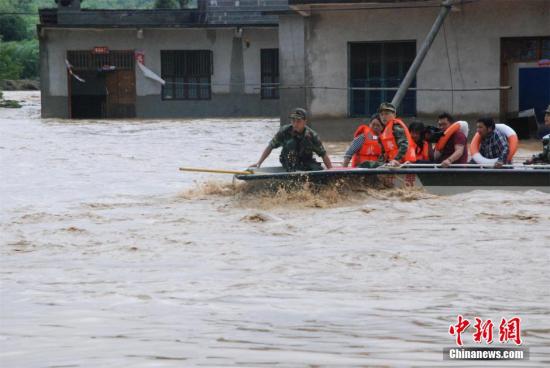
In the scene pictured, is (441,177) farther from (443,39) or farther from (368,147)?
(443,39)

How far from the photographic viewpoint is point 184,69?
3844 cm

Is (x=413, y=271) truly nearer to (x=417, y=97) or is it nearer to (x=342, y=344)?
(x=342, y=344)

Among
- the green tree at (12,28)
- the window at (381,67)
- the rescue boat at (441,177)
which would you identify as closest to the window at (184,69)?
the window at (381,67)

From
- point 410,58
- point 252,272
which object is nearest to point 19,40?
point 410,58

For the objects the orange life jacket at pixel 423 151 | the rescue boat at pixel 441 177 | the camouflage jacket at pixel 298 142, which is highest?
the camouflage jacket at pixel 298 142

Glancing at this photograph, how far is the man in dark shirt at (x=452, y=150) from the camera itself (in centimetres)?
1458

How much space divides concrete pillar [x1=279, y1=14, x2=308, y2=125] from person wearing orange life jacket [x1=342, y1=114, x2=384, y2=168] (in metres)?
10.7

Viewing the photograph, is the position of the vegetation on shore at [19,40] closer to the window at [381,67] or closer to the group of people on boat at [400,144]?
the window at [381,67]

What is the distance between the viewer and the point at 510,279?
30.1 ft

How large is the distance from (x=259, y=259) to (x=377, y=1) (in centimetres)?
1433

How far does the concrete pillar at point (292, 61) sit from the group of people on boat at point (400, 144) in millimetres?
10683

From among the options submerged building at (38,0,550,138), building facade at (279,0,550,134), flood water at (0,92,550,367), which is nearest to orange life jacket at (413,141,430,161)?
flood water at (0,92,550,367)

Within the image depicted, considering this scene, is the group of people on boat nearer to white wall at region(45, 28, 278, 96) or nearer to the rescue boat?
the rescue boat

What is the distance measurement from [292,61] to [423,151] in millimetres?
11216
